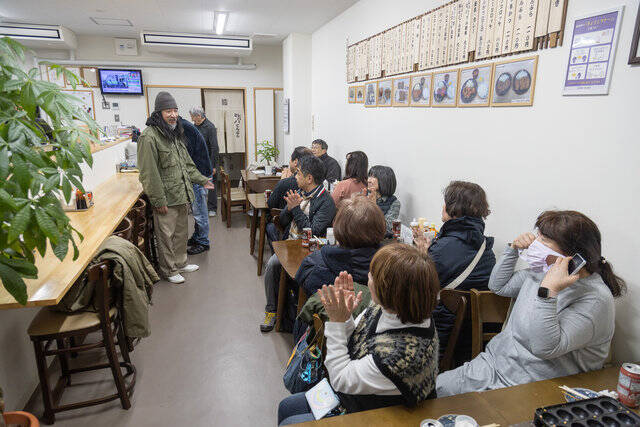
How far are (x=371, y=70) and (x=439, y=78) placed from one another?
130 cm

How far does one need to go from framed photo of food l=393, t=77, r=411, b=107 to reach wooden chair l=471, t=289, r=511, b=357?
6.88 feet

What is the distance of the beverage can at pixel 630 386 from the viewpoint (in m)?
1.17

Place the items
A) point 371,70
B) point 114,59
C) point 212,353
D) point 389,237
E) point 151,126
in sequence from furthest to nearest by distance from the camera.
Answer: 1. point 114,59
2. point 371,70
3. point 151,126
4. point 389,237
5. point 212,353

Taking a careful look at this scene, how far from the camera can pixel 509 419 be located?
1151 mm

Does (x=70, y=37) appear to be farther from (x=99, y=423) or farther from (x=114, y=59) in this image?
(x=99, y=423)

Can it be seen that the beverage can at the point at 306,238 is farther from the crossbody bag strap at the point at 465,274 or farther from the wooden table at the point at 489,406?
the wooden table at the point at 489,406

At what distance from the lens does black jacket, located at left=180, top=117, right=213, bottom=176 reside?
13.0 feet

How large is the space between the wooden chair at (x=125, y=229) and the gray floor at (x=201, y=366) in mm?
753

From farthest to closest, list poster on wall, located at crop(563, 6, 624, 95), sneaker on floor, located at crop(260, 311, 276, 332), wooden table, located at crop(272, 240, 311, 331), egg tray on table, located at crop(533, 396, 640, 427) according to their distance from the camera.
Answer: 1. sneaker on floor, located at crop(260, 311, 276, 332)
2. wooden table, located at crop(272, 240, 311, 331)
3. poster on wall, located at crop(563, 6, 624, 95)
4. egg tray on table, located at crop(533, 396, 640, 427)

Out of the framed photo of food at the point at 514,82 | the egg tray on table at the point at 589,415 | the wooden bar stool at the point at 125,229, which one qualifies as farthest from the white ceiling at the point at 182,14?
the egg tray on table at the point at 589,415

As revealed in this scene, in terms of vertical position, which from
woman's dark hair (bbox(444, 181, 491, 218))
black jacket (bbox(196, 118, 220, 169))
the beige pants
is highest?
black jacket (bbox(196, 118, 220, 169))

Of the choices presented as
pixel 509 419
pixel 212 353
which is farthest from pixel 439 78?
pixel 212 353

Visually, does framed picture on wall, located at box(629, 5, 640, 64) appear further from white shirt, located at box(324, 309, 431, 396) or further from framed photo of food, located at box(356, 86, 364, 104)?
framed photo of food, located at box(356, 86, 364, 104)

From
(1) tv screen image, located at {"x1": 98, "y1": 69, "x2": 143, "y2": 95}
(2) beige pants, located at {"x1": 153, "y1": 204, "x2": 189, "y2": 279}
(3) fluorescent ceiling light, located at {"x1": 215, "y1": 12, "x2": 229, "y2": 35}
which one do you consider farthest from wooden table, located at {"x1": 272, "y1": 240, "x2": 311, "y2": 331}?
(1) tv screen image, located at {"x1": 98, "y1": 69, "x2": 143, "y2": 95}
